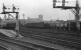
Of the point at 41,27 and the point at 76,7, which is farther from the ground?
the point at 76,7

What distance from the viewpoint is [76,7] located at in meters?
15.7

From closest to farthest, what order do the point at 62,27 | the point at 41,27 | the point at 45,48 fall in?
the point at 45,48 → the point at 62,27 → the point at 41,27

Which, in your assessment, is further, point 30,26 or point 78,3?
point 30,26

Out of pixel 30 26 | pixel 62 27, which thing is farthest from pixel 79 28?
pixel 30 26

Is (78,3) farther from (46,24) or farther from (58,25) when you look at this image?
(46,24)

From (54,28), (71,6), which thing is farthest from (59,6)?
(54,28)

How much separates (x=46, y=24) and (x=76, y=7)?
15.8 metres

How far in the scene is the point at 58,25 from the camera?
28266 millimetres

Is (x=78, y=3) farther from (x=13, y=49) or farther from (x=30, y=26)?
(x=30, y=26)

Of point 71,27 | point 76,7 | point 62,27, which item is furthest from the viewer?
point 62,27

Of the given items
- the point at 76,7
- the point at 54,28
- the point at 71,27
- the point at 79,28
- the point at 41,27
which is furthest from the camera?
the point at 41,27

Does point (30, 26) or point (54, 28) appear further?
point (30, 26)

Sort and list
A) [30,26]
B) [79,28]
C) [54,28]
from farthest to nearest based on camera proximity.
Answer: [30,26] < [54,28] < [79,28]

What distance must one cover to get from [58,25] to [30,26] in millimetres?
10656
